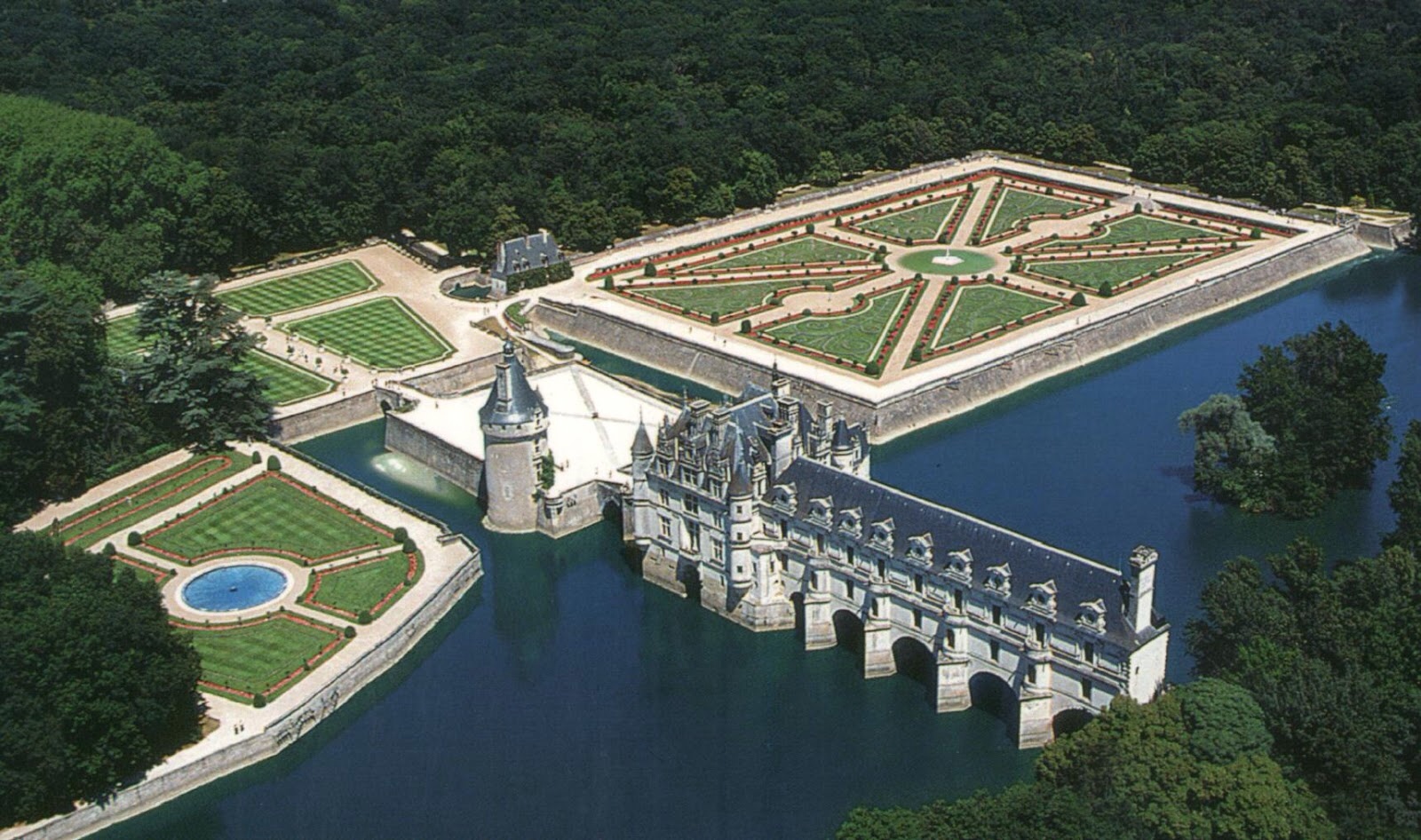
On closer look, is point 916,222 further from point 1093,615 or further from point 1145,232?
point 1093,615

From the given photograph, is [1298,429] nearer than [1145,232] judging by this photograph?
Yes

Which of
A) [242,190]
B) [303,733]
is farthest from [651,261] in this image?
[303,733]

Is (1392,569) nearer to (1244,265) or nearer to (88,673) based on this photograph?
(88,673)

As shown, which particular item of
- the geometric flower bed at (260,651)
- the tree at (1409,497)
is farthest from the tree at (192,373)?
the tree at (1409,497)

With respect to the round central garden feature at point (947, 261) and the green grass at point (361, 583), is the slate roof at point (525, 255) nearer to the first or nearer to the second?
the round central garden feature at point (947, 261)

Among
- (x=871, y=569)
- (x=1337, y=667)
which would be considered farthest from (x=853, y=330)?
(x=1337, y=667)

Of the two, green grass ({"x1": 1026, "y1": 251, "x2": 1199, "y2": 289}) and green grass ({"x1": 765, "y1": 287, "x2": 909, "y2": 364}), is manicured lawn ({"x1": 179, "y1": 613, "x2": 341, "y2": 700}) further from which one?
green grass ({"x1": 1026, "y1": 251, "x2": 1199, "y2": 289})
